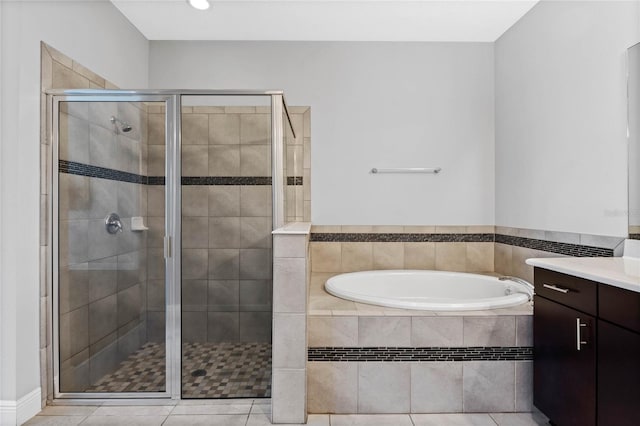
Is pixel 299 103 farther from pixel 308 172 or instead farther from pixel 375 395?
A: pixel 375 395

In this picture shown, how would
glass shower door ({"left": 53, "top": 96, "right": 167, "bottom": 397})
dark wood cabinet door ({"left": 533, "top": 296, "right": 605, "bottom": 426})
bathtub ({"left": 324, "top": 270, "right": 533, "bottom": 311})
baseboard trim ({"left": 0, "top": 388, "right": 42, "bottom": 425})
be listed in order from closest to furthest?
dark wood cabinet door ({"left": 533, "top": 296, "right": 605, "bottom": 426})
baseboard trim ({"left": 0, "top": 388, "right": 42, "bottom": 425})
glass shower door ({"left": 53, "top": 96, "right": 167, "bottom": 397})
bathtub ({"left": 324, "top": 270, "right": 533, "bottom": 311})

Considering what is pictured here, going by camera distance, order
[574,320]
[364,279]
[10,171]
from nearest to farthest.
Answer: [574,320] < [10,171] < [364,279]

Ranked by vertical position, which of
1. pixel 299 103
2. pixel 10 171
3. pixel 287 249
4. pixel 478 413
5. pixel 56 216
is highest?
pixel 299 103

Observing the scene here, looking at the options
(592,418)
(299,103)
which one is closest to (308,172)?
(299,103)

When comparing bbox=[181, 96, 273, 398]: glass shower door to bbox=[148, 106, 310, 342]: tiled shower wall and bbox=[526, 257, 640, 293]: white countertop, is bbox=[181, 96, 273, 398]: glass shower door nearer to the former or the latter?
bbox=[148, 106, 310, 342]: tiled shower wall

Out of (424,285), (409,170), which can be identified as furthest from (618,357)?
(409,170)

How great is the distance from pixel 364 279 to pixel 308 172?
0.96 metres

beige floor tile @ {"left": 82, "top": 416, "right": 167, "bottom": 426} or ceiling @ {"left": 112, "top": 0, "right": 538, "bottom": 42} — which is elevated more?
ceiling @ {"left": 112, "top": 0, "right": 538, "bottom": 42}

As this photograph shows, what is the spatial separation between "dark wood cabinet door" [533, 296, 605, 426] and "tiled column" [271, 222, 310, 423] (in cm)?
112

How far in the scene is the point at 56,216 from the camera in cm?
204

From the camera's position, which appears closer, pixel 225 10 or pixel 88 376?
pixel 88 376

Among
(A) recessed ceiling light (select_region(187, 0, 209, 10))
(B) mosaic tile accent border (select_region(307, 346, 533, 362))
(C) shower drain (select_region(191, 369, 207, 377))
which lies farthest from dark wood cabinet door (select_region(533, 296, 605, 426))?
(A) recessed ceiling light (select_region(187, 0, 209, 10))

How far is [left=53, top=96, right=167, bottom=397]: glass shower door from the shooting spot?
205 cm

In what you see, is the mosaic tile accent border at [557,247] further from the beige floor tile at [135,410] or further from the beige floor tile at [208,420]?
the beige floor tile at [135,410]
